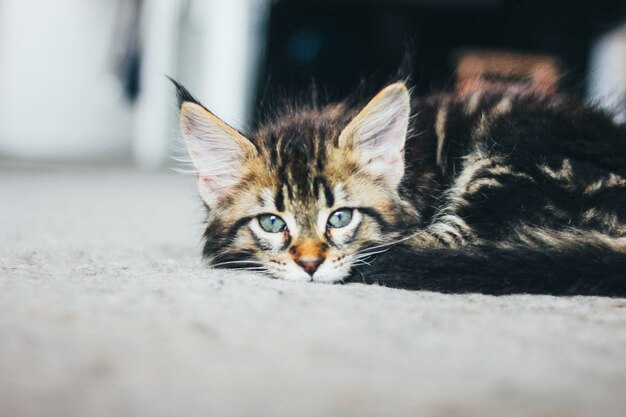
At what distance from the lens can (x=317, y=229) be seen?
4.42 feet

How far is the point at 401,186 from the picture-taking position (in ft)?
4.84

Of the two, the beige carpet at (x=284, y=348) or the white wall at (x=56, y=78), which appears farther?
the white wall at (x=56, y=78)

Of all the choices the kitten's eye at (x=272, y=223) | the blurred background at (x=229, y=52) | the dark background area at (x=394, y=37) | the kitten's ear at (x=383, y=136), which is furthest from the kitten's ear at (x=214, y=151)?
the dark background area at (x=394, y=37)

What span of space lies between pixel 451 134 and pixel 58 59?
20.1ft

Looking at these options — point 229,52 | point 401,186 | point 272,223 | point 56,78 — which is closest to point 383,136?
point 401,186

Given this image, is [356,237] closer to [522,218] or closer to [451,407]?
[522,218]

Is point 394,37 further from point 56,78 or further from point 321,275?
point 56,78

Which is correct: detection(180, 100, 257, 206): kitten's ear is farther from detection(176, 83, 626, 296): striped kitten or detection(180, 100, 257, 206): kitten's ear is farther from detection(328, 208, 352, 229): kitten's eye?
detection(328, 208, 352, 229): kitten's eye

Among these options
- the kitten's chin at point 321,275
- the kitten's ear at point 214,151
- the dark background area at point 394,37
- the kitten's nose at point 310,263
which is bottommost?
the kitten's chin at point 321,275

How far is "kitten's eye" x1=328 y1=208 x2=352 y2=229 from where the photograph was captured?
1.38 m

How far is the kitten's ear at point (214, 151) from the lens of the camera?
1450 millimetres

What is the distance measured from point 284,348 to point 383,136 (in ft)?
2.68

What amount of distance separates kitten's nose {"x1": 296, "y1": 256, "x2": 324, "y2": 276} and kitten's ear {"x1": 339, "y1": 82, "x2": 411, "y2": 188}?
12.0 inches

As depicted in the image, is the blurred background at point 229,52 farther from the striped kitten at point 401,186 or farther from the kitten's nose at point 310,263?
the kitten's nose at point 310,263
